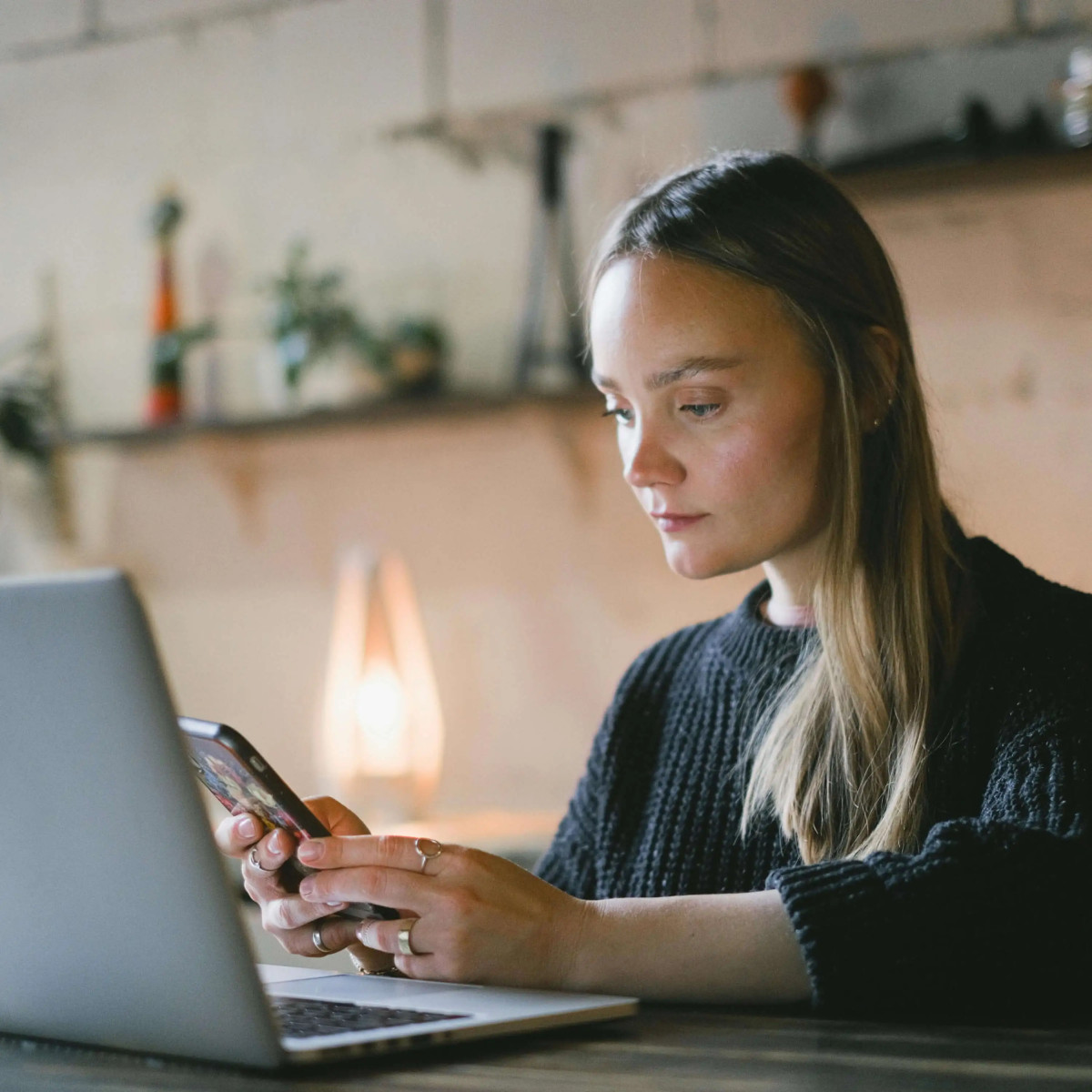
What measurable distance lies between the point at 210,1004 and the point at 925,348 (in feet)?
6.23

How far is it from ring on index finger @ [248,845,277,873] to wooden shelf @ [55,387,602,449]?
1612 mm

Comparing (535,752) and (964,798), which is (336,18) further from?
(964,798)

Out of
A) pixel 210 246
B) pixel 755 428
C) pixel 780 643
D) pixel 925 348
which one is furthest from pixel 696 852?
pixel 210 246

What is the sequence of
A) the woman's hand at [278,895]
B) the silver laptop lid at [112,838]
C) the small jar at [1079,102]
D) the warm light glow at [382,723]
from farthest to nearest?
1. the warm light glow at [382,723]
2. the small jar at [1079,102]
3. the woman's hand at [278,895]
4. the silver laptop lid at [112,838]

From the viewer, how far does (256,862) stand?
0.94m

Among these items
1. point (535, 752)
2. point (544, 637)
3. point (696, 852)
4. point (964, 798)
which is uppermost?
point (964, 798)

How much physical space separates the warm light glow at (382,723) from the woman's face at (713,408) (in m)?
1.37

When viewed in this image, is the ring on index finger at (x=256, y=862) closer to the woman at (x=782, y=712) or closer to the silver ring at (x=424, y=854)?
the woman at (x=782, y=712)

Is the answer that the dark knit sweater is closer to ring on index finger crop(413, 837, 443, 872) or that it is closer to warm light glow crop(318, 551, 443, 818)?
ring on index finger crop(413, 837, 443, 872)

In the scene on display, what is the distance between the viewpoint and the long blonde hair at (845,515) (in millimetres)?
1109

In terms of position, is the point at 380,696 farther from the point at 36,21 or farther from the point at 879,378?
the point at 36,21

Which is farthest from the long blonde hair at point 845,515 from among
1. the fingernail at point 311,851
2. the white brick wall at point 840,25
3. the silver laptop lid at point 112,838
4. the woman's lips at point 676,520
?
the white brick wall at point 840,25

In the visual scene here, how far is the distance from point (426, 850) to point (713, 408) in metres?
0.46

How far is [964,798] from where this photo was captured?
1.07 metres
